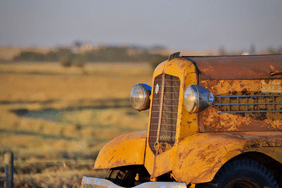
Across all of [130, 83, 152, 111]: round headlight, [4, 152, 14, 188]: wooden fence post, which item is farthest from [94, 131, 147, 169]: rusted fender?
[4, 152, 14, 188]: wooden fence post

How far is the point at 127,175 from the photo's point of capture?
6.64 meters

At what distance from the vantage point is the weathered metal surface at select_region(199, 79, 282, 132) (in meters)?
5.89

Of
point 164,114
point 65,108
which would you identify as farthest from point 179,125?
point 65,108

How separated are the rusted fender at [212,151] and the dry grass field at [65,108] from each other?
32.4 ft

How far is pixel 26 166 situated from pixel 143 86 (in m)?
5.04

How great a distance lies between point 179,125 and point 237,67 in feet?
3.54

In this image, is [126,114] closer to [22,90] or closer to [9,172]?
[22,90]

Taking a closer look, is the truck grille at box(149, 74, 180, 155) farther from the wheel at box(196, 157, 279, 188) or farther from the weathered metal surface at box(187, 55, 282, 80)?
the wheel at box(196, 157, 279, 188)

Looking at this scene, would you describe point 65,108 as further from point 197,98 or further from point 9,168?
point 197,98

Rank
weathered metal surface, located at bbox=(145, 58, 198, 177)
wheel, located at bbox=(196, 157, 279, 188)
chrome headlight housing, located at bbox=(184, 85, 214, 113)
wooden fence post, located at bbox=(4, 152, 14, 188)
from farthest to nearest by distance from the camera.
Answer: wooden fence post, located at bbox=(4, 152, 14, 188) < weathered metal surface, located at bbox=(145, 58, 198, 177) < chrome headlight housing, located at bbox=(184, 85, 214, 113) < wheel, located at bbox=(196, 157, 279, 188)

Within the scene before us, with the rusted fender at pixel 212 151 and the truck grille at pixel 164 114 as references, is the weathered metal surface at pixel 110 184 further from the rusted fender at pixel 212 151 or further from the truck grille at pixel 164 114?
the truck grille at pixel 164 114

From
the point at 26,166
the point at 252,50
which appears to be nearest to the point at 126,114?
the point at 26,166

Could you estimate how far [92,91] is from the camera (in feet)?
93.0

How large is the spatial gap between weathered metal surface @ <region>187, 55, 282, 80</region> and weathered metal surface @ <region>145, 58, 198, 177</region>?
0.16 m
